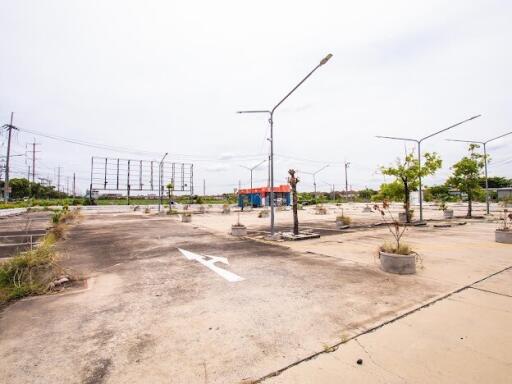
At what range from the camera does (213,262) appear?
8.62m

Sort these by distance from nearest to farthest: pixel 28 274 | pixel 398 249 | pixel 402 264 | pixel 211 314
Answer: pixel 211 314 → pixel 28 274 → pixel 402 264 → pixel 398 249

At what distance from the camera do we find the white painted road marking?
6.91 m

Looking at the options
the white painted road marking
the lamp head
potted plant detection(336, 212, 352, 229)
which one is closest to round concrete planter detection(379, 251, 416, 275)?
the white painted road marking

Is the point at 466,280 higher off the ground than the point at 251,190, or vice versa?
the point at 251,190

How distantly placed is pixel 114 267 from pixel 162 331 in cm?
497

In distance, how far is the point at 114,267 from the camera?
8086 mm

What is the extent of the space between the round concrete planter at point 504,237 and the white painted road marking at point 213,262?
11910 mm

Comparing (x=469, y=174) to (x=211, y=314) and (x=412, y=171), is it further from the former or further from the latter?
(x=211, y=314)

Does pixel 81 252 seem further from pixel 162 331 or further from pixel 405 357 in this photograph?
pixel 405 357

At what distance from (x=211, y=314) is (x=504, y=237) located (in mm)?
13348

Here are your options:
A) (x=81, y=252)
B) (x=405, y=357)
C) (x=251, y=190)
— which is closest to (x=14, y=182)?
(x=251, y=190)

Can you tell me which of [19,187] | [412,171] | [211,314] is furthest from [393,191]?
[19,187]

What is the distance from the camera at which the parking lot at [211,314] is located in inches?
A: 126

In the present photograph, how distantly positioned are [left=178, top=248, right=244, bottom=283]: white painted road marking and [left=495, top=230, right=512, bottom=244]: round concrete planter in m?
11.9
